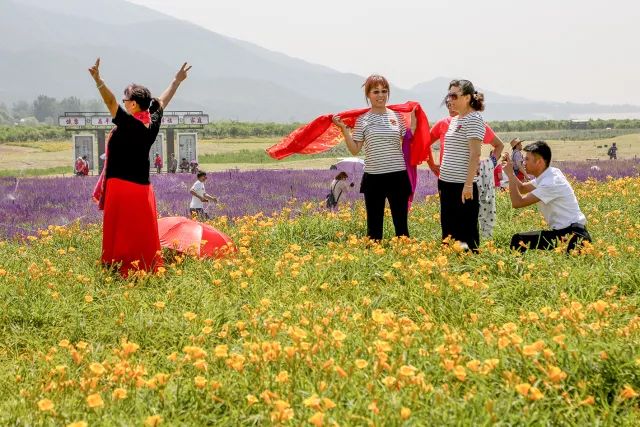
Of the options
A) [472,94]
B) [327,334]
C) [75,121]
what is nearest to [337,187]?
[472,94]

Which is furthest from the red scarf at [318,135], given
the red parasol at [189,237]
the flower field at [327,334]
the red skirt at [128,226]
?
the red skirt at [128,226]

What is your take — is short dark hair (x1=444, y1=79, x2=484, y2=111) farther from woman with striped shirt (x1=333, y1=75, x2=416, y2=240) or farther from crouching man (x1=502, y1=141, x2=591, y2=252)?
woman with striped shirt (x1=333, y1=75, x2=416, y2=240)

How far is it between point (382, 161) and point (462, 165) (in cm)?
89

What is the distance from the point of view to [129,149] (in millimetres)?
6648

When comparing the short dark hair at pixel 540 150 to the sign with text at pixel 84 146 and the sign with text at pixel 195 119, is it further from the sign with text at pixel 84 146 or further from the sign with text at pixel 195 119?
the sign with text at pixel 195 119

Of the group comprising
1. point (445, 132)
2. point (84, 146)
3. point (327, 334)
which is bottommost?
point (327, 334)

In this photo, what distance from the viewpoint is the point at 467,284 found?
4.93 meters

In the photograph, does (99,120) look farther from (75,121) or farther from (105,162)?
(105,162)

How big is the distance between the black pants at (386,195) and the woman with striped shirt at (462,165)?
0.46 meters

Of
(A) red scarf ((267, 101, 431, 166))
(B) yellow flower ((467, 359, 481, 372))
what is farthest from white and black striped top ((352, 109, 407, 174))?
(B) yellow flower ((467, 359, 481, 372))

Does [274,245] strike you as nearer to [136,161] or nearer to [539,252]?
[136,161]

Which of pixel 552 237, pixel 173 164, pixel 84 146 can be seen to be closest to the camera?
pixel 552 237

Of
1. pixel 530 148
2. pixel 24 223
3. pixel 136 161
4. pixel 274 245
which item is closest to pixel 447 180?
pixel 530 148

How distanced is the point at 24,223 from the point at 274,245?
21.7 ft
